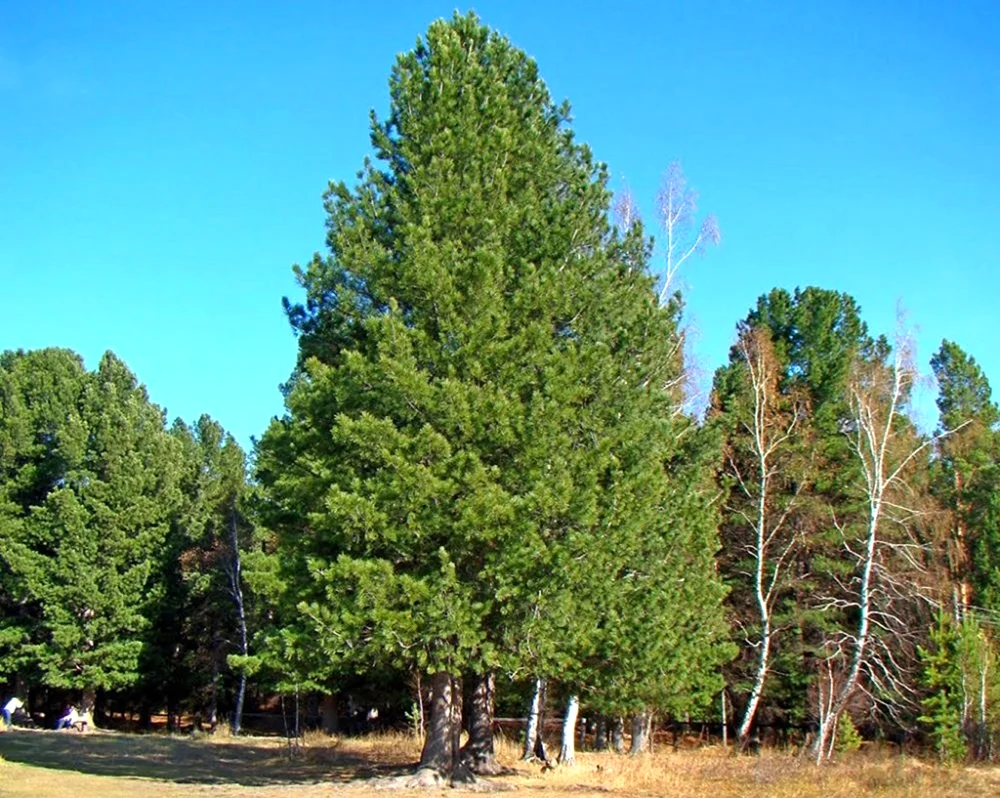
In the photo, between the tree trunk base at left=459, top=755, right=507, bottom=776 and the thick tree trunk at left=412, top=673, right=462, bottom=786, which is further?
the tree trunk base at left=459, top=755, right=507, bottom=776

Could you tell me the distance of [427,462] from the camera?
15.3 meters

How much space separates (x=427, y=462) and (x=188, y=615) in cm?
3099

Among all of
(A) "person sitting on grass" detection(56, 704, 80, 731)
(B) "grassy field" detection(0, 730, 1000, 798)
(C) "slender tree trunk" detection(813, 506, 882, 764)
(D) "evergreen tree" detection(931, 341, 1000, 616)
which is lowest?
(A) "person sitting on grass" detection(56, 704, 80, 731)

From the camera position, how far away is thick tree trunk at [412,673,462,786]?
53.0 feet

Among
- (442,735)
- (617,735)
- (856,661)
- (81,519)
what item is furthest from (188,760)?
(856,661)

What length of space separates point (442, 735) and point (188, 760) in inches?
392

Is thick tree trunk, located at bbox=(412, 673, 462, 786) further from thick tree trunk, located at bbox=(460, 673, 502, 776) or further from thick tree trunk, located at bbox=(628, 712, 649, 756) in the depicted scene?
thick tree trunk, located at bbox=(628, 712, 649, 756)

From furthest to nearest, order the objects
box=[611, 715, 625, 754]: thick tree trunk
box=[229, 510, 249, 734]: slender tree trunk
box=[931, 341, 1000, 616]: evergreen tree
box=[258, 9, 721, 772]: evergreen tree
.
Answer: box=[229, 510, 249, 734]: slender tree trunk → box=[931, 341, 1000, 616]: evergreen tree → box=[611, 715, 625, 754]: thick tree trunk → box=[258, 9, 721, 772]: evergreen tree

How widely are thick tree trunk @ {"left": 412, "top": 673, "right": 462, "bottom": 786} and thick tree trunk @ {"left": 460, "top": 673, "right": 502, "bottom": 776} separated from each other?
5.41 feet

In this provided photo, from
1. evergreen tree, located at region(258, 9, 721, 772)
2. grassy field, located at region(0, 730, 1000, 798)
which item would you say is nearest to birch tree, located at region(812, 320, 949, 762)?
grassy field, located at region(0, 730, 1000, 798)

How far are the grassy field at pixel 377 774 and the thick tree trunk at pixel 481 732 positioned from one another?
1.58ft

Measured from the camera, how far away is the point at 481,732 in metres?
18.6

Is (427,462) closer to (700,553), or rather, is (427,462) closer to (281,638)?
(281,638)

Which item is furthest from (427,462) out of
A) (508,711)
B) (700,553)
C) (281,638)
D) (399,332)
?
(508,711)
